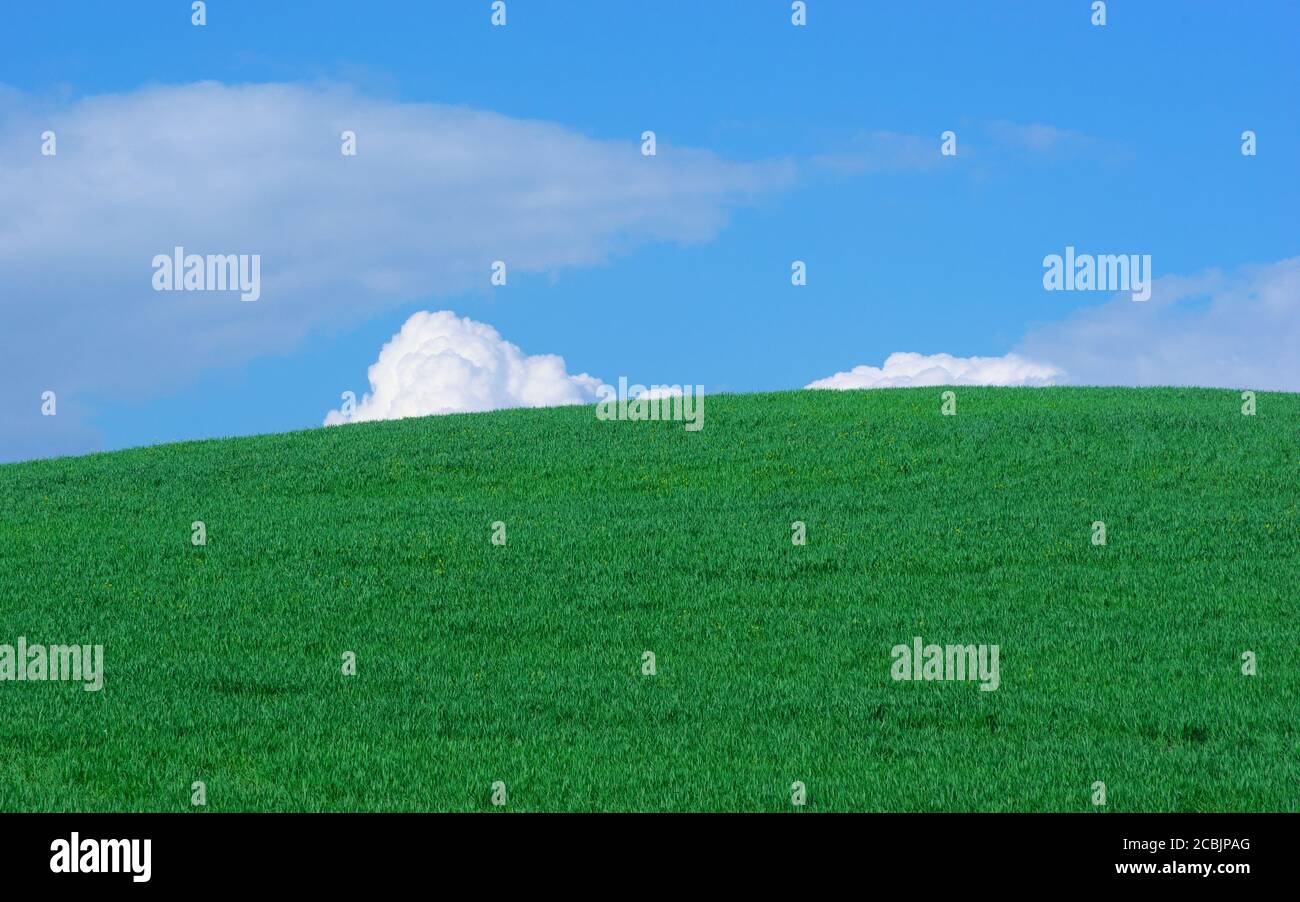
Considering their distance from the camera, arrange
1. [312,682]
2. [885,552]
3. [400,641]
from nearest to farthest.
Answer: [312,682], [400,641], [885,552]

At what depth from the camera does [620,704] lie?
54.2 feet

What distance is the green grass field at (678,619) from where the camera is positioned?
13664mm

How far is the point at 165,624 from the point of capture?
72.1 feet

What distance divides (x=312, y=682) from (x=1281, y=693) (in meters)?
13.7

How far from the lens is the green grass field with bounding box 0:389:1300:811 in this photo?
1366 cm

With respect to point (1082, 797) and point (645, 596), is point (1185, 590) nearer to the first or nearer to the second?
point (645, 596)

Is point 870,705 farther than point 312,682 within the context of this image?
No

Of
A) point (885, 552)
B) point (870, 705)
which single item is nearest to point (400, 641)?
point (870, 705)

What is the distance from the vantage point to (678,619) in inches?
848

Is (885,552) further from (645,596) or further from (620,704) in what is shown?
(620,704)

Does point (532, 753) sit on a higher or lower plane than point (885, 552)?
lower

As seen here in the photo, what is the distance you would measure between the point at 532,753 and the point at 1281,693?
1044cm
